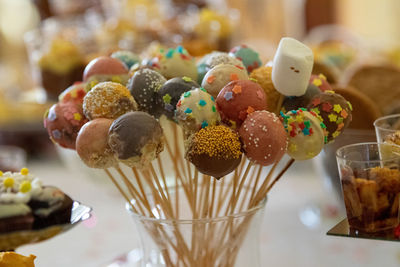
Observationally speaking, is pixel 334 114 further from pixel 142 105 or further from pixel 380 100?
pixel 380 100

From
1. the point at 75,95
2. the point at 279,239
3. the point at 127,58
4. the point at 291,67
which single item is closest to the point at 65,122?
the point at 75,95

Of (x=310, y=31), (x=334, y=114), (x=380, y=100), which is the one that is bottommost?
(x=310, y=31)

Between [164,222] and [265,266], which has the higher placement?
[164,222]

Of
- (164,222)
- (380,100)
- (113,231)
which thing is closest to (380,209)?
(164,222)

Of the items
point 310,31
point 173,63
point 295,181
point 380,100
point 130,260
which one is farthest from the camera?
point 310,31

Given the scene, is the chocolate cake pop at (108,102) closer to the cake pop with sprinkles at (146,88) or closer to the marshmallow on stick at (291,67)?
the cake pop with sprinkles at (146,88)

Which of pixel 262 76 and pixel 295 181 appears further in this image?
pixel 295 181

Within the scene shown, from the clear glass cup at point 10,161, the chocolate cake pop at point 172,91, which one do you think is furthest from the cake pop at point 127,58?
the clear glass cup at point 10,161
